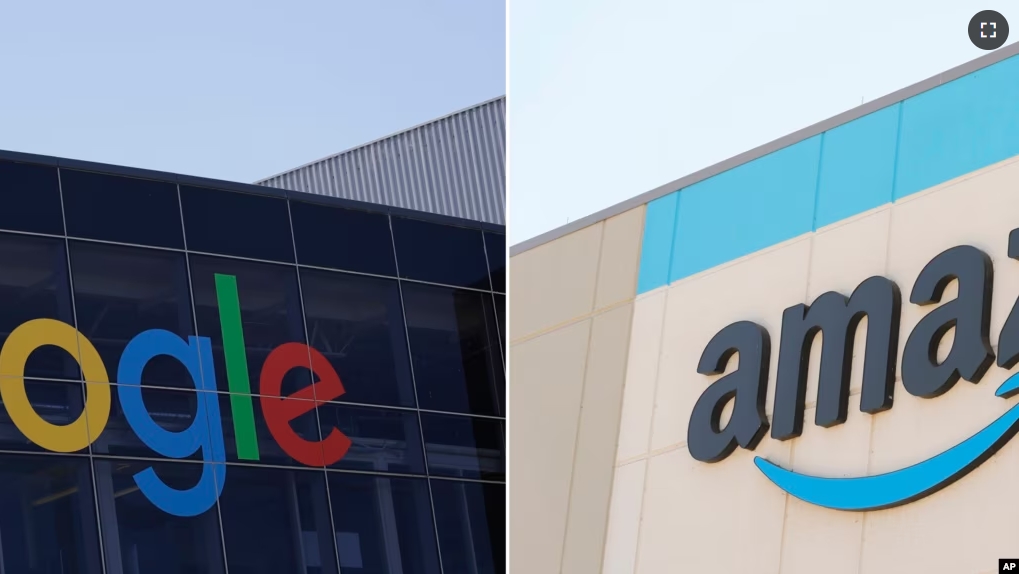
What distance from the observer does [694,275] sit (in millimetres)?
10383

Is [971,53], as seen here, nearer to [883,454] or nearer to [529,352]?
[883,454]

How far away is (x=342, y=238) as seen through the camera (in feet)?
78.8

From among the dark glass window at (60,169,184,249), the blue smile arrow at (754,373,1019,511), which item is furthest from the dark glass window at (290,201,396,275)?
the blue smile arrow at (754,373,1019,511)

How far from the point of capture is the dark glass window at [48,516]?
62.6 feet

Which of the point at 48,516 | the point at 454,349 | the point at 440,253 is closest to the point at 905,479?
the point at 48,516

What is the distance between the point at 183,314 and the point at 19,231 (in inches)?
106

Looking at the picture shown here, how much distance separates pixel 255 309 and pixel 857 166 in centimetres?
1478

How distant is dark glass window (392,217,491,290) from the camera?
2464cm

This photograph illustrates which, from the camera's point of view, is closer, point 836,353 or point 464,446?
point 836,353

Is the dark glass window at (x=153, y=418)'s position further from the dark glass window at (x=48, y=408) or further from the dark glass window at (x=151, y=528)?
the dark glass window at (x=48, y=408)

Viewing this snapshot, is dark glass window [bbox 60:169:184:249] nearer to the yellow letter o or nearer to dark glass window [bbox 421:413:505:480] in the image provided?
the yellow letter o

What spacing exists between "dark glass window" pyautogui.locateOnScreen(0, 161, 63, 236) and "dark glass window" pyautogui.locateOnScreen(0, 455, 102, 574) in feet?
11.1

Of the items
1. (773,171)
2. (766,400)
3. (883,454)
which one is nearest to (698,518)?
(766,400)

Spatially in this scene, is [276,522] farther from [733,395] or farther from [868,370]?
[868,370]
